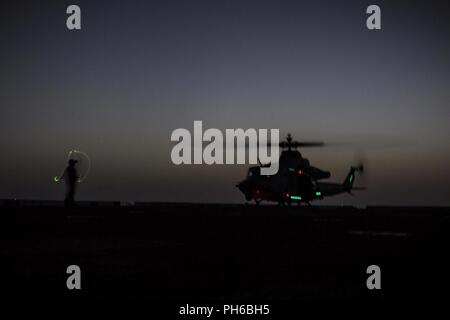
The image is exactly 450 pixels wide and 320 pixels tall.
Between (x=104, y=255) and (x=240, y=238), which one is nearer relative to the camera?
(x=104, y=255)

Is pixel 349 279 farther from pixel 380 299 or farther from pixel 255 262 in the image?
pixel 255 262

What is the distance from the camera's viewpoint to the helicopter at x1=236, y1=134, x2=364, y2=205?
4594cm

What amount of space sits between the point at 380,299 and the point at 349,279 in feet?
5.81

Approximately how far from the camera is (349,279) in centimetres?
921

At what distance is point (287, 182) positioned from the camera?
150 feet

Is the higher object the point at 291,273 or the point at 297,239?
the point at 297,239

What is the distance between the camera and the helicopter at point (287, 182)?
45.9 metres

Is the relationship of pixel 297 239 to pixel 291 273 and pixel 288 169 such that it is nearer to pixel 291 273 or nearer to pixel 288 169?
pixel 291 273

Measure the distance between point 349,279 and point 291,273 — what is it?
117 centimetres
